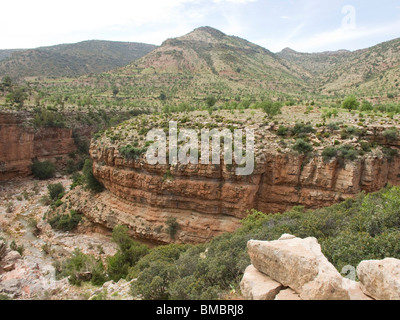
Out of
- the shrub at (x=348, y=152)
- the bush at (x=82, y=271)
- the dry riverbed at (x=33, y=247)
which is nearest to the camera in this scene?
the dry riverbed at (x=33, y=247)

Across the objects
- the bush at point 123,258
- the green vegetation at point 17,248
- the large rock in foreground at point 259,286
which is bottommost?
the green vegetation at point 17,248

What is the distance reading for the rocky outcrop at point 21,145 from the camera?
34125 millimetres

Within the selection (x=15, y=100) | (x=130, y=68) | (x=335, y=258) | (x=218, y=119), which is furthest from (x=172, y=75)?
(x=335, y=258)

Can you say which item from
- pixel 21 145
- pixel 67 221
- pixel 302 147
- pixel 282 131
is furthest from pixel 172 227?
pixel 21 145

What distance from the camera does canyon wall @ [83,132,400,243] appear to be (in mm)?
16594

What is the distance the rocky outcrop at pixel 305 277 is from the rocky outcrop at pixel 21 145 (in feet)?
→ 124

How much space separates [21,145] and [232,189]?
3159 cm

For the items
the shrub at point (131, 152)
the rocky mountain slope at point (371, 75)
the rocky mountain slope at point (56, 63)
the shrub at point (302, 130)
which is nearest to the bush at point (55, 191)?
the shrub at point (131, 152)

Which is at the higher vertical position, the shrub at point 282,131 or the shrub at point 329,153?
the shrub at point 282,131

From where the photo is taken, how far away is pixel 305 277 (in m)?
5.73

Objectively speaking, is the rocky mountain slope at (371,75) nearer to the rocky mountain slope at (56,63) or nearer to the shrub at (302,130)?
the shrub at (302,130)

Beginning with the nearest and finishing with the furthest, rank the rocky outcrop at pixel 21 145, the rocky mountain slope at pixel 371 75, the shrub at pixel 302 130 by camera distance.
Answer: the shrub at pixel 302 130, the rocky outcrop at pixel 21 145, the rocky mountain slope at pixel 371 75

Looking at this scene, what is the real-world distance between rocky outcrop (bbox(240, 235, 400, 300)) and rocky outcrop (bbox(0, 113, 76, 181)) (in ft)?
124
